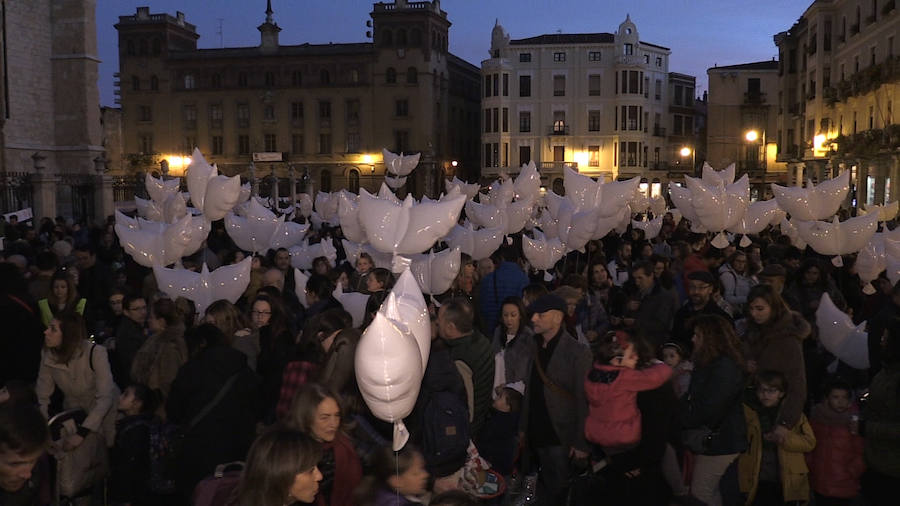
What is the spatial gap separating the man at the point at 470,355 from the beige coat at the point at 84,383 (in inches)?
78.6

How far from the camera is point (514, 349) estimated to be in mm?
5742

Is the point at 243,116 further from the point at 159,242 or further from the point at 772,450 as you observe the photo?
the point at 772,450

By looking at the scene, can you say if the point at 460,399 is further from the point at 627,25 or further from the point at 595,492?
the point at 627,25

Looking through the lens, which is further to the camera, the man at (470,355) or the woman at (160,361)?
the woman at (160,361)

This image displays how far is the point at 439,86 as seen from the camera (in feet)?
184

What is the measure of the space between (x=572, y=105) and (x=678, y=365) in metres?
49.9

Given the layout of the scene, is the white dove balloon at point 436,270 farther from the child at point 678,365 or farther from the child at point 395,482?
the child at point 395,482

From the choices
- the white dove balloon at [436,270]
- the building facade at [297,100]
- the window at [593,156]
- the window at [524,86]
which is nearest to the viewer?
the white dove balloon at [436,270]

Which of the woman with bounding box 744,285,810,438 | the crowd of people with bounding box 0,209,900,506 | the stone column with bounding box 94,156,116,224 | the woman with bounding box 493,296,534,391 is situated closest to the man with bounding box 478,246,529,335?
the woman with bounding box 493,296,534,391

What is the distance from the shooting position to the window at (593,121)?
54.3m

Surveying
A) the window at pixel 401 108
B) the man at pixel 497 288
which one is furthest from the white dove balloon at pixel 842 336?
the window at pixel 401 108

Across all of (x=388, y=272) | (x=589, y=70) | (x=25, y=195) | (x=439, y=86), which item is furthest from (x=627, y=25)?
(x=388, y=272)

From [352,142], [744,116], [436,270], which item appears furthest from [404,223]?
[744,116]

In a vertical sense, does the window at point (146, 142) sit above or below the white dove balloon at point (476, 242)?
above
